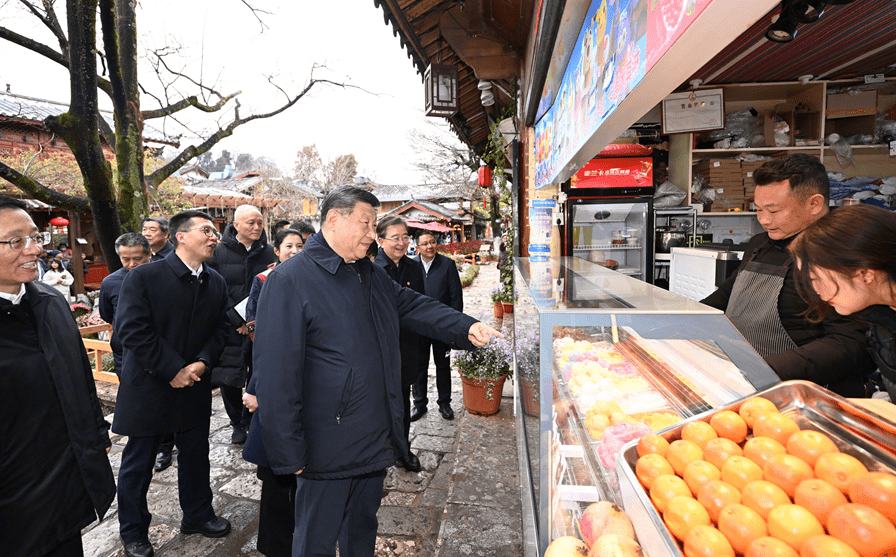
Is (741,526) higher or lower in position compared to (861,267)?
lower

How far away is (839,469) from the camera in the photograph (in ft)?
3.06

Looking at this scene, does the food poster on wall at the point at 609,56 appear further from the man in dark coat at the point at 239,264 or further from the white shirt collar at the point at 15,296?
the man in dark coat at the point at 239,264

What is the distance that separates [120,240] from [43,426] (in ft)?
8.79

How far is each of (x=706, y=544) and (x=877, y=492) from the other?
34cm

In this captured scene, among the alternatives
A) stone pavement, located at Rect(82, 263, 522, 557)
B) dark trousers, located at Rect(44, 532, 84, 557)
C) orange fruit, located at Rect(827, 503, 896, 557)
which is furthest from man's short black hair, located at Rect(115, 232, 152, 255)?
orange fruit, located at Rect(827, 503, 896, 557)

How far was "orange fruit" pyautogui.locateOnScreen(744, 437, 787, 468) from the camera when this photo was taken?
105cm

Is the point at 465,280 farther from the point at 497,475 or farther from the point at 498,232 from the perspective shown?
the point at 497,475

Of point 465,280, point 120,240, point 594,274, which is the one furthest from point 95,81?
point 465,280

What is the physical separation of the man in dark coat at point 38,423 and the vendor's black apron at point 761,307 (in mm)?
3106

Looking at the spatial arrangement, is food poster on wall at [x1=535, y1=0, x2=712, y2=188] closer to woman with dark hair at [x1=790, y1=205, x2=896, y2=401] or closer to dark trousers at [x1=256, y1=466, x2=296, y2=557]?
woman with dark hair at [x1=790, y1=205, x2=896, y2=401]

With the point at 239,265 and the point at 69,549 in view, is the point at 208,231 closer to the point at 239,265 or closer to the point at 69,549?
the point at 239,265

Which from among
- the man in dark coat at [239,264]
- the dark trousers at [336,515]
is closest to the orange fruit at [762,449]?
the dark trousers at [336,515]

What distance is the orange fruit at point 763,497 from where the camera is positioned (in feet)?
2.95

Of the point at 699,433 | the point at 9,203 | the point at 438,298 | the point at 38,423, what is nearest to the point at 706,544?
the point at 699,433
